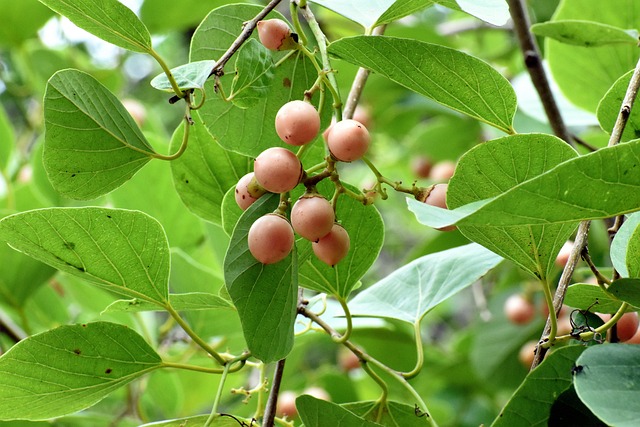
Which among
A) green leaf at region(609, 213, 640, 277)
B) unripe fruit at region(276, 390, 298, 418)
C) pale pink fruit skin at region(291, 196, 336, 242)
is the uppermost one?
pale pink fruit skin at region(291, 196, 336, 242)

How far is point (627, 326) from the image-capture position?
0.64 metres

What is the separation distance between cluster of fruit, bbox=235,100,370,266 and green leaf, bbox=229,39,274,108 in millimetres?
57

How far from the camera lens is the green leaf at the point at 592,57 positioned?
3.35 ft

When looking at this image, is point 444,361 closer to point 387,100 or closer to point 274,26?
point 387,100

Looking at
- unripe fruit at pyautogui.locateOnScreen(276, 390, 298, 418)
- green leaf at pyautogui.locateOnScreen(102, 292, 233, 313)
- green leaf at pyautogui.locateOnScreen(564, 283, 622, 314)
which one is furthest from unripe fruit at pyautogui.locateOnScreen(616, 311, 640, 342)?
unripe fruit at pyautogui.locateOnScreen(276, 390, 298, 418)

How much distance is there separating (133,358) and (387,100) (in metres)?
1.23

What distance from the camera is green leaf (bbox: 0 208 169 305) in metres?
0.62

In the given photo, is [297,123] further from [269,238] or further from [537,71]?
[537,71]

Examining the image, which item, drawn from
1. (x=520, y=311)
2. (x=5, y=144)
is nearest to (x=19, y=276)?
(x=5, y=144)

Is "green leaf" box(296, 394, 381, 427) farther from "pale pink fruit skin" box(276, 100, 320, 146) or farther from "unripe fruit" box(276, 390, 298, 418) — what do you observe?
"unripe fruit" box(276, 390, 298, 418)

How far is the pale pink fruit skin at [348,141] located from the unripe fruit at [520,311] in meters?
1.02

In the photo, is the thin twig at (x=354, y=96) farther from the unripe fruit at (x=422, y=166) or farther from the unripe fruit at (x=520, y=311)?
the unripe fruit at (x=422, y=166)

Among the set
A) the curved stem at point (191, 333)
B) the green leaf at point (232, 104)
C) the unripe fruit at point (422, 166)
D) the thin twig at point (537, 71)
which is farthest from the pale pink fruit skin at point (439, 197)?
the unripe fruit at point (422, 166)

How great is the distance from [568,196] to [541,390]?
177mm
